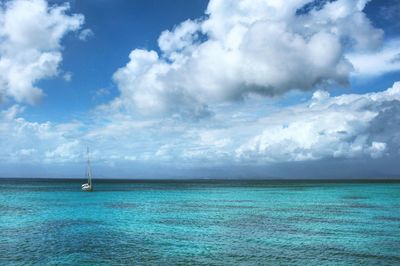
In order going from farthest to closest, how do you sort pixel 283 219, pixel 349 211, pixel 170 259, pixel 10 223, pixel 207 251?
pixel 349 211 → pixel 283 219 → pixel 10 223 → pixel 207 251 → pixel 170 259

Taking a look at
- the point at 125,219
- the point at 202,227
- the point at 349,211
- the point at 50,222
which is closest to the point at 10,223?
the point at 50,222

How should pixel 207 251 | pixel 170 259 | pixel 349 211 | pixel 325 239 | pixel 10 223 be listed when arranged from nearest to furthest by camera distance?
1. pixel 170 259
2. pixel 207 251
3. pixel 325 239
4. pixel 10 223
5. pixel 349 211

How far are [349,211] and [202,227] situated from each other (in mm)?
29258

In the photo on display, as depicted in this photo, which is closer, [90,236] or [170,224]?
[90,236]

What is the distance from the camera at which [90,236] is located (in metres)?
39.8

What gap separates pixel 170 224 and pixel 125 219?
8.32m

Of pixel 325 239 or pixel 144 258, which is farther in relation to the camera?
pixel 325 239

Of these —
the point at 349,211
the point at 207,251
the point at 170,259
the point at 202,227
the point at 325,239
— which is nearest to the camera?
the point at 170,259

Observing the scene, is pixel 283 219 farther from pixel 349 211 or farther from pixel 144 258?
pixel 144 258

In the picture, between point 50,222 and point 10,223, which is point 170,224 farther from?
point 10,223

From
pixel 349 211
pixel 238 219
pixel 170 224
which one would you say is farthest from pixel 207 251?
pixel 349 211

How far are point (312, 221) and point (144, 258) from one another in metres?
26.9

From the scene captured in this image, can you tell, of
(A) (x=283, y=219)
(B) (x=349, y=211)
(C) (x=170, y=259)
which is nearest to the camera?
(C) (x=170, y=259)

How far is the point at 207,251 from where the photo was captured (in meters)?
32.8
